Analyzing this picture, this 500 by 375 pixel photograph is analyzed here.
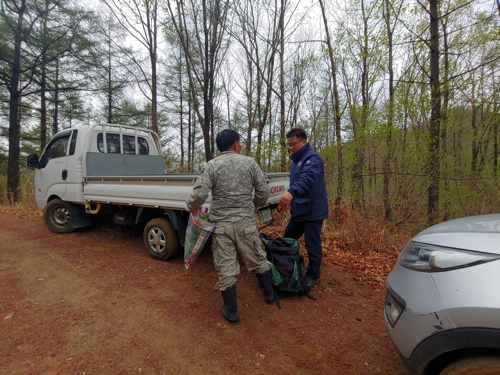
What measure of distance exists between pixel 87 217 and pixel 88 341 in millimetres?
3803

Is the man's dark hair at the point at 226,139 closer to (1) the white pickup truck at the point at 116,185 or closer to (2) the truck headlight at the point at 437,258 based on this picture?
(1) the white pickup truck at the point at 116,185

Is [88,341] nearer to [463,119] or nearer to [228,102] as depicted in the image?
[463,119]

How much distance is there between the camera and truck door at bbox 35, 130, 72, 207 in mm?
5074

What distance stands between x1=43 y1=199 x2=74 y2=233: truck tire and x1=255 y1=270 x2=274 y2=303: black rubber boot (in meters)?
4.50

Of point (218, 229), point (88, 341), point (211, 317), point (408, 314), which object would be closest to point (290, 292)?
point (211, 317)

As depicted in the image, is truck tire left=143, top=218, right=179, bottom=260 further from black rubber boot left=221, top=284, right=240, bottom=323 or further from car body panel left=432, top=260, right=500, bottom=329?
car body panel left=432, top=260, right=500, bottom=329

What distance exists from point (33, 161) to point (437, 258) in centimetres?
676

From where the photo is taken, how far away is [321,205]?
3.00 m

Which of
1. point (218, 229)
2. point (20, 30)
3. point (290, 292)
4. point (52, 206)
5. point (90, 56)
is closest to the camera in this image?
point (218, 229)

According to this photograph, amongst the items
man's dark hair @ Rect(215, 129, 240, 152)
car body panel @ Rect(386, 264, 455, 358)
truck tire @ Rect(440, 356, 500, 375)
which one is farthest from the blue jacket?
truck tire @ Rect(440, 356, 500, 375)

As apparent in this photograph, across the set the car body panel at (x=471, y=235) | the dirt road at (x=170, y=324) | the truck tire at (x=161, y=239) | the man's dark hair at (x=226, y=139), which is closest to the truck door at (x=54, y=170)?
the dirt road at (x=170, y=324)

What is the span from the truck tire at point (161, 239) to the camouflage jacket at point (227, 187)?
59.0 inches

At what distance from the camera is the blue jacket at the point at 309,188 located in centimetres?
285

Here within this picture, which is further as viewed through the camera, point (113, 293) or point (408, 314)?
point (113, 293)
